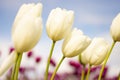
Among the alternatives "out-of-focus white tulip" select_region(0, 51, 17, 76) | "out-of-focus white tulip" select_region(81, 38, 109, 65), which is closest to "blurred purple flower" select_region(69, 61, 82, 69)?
"out-of-focus white tulip" select_region(81, 38, 109, 65)

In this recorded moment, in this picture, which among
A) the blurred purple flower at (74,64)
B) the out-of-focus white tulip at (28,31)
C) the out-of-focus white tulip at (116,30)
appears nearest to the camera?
the out-of-focus white tulip at (28,31)

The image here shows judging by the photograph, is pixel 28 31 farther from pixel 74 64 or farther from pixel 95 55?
pixel 74 64

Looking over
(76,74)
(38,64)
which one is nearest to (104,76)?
(76,74)

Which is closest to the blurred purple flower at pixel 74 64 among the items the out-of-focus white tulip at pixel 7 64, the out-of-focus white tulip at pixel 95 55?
the out-of-focus white tulip at pixel 95 55

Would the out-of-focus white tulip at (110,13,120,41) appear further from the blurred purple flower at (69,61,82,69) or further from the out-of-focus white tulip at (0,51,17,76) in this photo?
the blurred purple flower at (69,61,82,69)

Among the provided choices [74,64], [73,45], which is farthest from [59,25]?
[74,64]

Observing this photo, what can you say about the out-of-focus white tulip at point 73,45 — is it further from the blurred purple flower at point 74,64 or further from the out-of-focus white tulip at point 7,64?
the blurred purple flower at point 74,64
